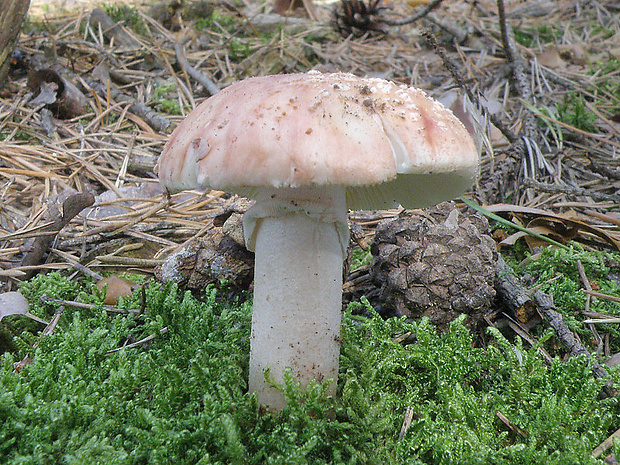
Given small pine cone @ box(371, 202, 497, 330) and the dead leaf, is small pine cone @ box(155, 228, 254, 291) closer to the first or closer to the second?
the dead leaf

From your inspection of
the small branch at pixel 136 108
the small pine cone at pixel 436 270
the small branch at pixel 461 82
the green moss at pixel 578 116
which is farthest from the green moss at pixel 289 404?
the green moss at pixel 578 116

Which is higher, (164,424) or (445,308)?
(164,424)

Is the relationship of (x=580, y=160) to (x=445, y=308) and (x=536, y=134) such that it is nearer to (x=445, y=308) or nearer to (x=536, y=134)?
(x=536, y=134)

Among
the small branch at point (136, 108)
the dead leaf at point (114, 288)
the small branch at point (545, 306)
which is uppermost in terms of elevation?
the small branch at point (136, 108)

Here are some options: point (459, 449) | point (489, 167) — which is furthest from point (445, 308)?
point (489, 167)

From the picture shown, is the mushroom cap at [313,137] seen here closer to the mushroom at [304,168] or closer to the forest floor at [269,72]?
the mushroom at [304,168]

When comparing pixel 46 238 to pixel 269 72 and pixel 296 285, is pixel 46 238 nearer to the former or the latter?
pixel 296 285

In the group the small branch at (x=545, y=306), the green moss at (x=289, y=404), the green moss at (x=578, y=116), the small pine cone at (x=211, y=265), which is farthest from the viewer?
the green moss at (x=578, y=116)

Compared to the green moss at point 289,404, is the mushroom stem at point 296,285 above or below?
above
